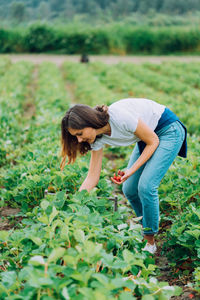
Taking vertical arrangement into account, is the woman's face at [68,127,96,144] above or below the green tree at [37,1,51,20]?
above

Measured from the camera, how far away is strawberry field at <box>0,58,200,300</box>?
159 centimetres

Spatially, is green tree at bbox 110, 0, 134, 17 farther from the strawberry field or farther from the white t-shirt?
the white t-shirt

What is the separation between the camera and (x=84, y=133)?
2.52 metres

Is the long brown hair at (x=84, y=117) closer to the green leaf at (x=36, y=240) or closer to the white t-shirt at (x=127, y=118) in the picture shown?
the white t-shirt at (x=127, y=118)

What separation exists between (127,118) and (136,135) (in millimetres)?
160

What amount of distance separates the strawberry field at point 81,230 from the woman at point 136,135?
232mm

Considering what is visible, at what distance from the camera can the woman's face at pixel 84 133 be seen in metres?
2.51

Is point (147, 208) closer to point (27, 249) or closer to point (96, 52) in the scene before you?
point (27, 249)

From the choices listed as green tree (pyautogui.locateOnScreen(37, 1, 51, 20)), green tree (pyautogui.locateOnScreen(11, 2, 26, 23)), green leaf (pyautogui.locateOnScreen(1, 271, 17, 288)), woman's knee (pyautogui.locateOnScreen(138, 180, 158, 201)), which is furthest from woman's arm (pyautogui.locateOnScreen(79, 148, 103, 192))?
green tree (pyautogui.locateOnScreen(37, 1, 51, 20))

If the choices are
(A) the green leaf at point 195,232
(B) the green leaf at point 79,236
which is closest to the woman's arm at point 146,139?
(A) the green leaf at point 195,232

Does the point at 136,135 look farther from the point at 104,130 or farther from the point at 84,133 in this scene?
the point at 84,133

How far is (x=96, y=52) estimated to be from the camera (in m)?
28.4

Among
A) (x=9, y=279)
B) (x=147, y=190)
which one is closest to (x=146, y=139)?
(x=147, y=190)

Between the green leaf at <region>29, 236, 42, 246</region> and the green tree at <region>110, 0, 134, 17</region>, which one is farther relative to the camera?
the green tree at <region>110, 0, 134, 17</region>
